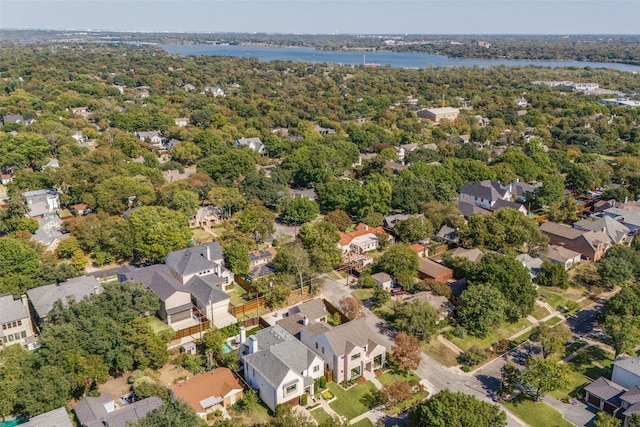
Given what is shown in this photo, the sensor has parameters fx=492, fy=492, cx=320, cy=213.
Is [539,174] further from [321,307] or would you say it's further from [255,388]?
[255,388]

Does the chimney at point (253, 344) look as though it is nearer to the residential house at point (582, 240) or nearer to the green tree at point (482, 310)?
the green tree at point (482, 310)

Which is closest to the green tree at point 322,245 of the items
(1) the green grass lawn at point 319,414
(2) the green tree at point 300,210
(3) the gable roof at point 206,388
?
(2) the green tree at point 300,210

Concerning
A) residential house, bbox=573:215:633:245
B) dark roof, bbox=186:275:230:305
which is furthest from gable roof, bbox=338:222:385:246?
residential house, bbox=573:215:633:245

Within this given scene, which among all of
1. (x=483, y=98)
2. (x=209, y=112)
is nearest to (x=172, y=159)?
(x=209, y=112)

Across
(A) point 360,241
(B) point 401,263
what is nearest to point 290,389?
(B) point 401,263

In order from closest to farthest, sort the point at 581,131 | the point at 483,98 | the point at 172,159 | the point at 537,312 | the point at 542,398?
the point at 542,398
the point at 537,312
the point at 172,159
the point at 581,131
the point at 483,98

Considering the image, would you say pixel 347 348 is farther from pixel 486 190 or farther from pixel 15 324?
pixel 486 190
